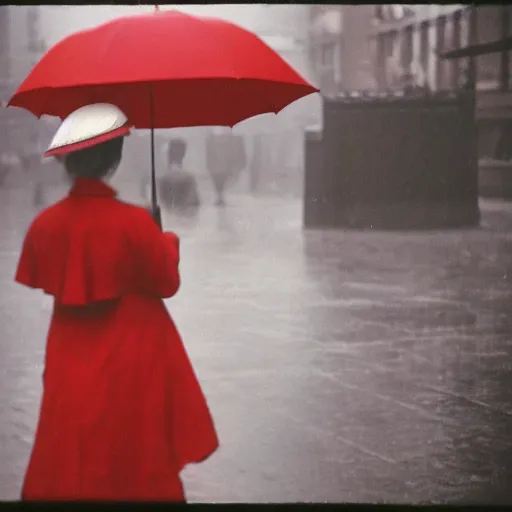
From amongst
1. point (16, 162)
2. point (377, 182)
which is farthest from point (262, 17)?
point (377, 182)

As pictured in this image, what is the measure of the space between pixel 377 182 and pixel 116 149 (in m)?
6.97

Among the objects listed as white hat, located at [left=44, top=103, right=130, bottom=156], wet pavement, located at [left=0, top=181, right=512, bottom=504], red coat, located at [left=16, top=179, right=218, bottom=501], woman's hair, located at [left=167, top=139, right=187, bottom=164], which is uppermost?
white hat, located at [left=44, top=103, right=130, bottom=156]

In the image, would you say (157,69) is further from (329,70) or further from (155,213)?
(329,70)

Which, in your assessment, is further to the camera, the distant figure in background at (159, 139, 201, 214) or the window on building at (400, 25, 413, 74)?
the distant figure in background at (159, 139, 201, 214)

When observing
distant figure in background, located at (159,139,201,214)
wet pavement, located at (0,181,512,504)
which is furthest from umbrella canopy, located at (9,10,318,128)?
distant figure in background, located at (159,139,201,214)

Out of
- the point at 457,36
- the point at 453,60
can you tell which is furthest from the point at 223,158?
the point at 457,36

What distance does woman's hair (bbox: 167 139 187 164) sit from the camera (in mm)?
7059

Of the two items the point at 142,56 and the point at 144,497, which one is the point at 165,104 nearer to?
the point at 142,56

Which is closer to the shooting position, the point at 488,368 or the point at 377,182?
the point at 488,368

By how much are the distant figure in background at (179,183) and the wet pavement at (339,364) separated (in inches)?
29.3

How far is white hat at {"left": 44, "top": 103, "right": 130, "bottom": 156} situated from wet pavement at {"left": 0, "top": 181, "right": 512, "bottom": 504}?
181 centimetres

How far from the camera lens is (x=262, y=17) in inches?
205

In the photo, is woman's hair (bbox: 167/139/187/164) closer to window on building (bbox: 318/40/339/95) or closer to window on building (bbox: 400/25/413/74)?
window on building (bbox: 318/40/339/95)

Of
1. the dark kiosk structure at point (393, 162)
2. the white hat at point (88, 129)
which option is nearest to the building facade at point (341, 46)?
the dark kiosk structure at point (393, 162)
